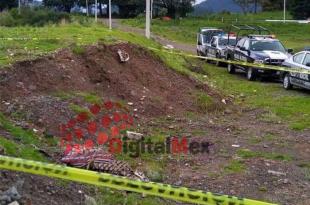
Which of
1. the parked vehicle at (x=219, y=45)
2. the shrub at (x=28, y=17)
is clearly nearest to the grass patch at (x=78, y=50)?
the parked vehicle at (x=219, y=45)

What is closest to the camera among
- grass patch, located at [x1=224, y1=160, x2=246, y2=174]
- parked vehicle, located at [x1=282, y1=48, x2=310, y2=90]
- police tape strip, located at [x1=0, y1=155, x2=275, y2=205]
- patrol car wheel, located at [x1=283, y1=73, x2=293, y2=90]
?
police tape strip, located at [x1=0, y1=155, x2=275, y2=205]

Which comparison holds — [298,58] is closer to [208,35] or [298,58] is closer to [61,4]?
[208,35]

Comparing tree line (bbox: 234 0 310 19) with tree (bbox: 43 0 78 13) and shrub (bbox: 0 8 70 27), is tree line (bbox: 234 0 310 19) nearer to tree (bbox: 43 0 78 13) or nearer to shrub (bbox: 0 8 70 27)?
tree (bbox: 43 0 78 13)

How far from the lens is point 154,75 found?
14.6 m

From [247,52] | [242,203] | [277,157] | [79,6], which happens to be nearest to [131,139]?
[277,157]

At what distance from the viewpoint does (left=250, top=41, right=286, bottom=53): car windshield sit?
22266mm

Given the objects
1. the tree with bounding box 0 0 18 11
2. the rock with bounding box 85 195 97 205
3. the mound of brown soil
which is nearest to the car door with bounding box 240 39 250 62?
the mound of brown soil

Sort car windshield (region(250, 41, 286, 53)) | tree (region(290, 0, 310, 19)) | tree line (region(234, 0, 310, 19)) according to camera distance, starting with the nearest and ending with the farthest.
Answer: car windshield (region(250, 41, 286, 53)) < tree (region(290, 0, 310, 19)) < tree line (region(234, 0, 310, 19))

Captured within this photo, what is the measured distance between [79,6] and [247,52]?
71.9m

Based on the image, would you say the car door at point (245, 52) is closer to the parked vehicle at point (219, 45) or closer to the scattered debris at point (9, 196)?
the parked vehicle at point (219, 45)

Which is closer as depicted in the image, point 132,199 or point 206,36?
point 132,199

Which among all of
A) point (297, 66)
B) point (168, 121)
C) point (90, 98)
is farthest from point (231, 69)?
point (90, 98)

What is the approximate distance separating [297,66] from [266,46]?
188 inches

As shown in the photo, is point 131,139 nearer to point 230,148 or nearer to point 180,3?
point 230,148
